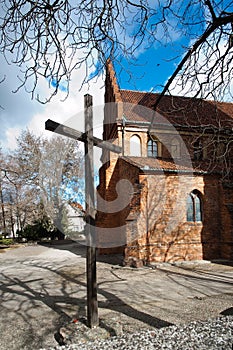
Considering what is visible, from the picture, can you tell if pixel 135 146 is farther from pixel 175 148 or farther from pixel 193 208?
pixel 193 208

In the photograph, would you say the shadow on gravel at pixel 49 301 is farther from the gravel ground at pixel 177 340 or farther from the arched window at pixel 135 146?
the arched window at pixel 135 146

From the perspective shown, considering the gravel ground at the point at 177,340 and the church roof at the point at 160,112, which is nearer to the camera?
the gravel ground at the point at 177,340

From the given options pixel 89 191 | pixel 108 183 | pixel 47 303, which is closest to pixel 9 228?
pixel 108 183

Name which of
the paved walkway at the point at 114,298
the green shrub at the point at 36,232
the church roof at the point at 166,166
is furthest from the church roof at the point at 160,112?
the green shrub at the point at 36,232

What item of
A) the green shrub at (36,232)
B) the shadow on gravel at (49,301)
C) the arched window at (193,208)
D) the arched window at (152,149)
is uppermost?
the arched window at (152,149)

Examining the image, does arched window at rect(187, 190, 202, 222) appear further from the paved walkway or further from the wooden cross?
the wooden cross

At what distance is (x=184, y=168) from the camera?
14.0 m

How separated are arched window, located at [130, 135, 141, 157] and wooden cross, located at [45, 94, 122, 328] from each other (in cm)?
1144

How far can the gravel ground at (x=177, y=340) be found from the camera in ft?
12.3

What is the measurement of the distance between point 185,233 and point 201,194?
233 cm

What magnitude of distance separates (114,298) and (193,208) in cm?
800

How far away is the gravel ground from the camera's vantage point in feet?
12.3

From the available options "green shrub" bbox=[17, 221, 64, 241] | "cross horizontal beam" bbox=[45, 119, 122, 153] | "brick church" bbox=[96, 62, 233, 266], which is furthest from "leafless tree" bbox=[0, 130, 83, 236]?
"cross horizontal beam" bbox=[45, 119, 122, 153]

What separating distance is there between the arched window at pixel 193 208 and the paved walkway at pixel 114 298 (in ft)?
8.47
